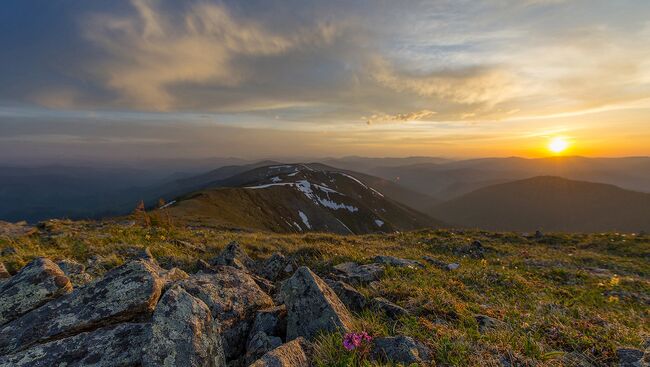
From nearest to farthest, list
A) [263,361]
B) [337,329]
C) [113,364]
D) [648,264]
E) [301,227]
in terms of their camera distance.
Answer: [263,361]
[113,364]
[337,329]
[648,264]
[301,227]

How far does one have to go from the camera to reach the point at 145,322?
5.65 meters

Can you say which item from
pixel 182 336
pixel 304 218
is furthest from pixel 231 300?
pixel 304 218

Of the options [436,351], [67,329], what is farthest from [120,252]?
[436,351]

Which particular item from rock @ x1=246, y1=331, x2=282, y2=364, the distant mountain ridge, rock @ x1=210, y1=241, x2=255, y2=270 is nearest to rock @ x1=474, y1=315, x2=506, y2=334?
rock @ x1=246, y1=331, x2=282, y2=364

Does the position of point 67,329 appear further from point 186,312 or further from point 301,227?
point 301,227

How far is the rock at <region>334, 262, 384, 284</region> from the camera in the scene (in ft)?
33.7

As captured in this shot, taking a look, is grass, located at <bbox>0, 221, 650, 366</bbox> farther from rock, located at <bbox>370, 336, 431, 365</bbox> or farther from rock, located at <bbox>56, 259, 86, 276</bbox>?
rock, located at <bbox>56, 259, 86, 276</bbox>

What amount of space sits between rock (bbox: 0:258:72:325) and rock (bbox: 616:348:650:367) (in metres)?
10.3

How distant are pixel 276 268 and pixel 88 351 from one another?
25.0 ft

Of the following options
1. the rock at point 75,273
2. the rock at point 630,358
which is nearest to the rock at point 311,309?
the rock at point 630,358

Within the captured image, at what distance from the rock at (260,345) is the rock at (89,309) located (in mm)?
1983

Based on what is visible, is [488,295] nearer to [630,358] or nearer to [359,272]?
[359,272]

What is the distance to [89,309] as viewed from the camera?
19.1 feet

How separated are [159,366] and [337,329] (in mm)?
2649
